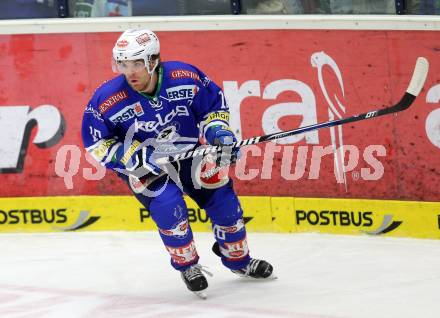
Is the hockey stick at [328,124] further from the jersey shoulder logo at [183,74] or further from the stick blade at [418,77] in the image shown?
the jersey shoulder logo at [183,74]

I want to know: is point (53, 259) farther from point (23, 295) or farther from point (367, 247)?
point (367, 247)

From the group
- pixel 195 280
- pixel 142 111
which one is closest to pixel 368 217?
pixel 195 280

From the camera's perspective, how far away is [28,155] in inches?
295

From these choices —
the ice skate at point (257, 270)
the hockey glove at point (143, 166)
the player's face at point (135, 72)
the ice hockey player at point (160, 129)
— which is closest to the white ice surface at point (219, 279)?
the ice skate at point (257, 270)

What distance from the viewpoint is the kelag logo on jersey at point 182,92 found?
5480 millimetres

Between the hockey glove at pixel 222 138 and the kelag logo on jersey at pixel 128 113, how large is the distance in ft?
1.18

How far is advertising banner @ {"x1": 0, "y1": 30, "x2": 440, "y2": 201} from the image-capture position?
21.9 ft

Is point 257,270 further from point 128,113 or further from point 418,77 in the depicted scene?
point 418,77

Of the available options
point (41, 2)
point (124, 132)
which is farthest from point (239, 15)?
point (124, 132)

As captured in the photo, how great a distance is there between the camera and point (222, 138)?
5.44 meters

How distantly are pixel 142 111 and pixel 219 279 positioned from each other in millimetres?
1148

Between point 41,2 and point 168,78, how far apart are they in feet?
7.56

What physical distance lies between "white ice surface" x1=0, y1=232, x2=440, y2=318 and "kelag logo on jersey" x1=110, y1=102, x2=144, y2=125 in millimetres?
957

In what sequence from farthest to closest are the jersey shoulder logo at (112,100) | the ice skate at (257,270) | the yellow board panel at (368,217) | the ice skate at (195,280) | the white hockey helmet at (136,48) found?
the yellow board panel at (368,217), the ice skate at (257,270), the ice skate at (195,280), the jersey shoulder logo at (112,100), the white hockey helmet at (136,48)
